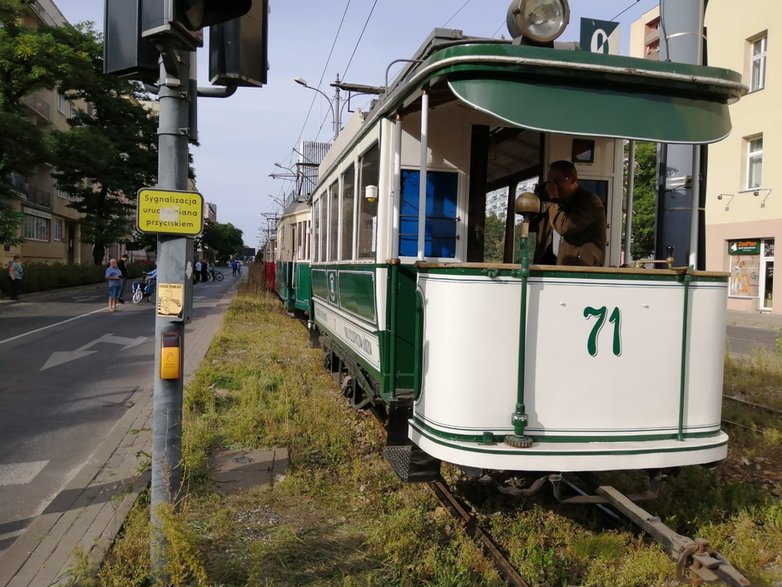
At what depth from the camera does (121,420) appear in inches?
275

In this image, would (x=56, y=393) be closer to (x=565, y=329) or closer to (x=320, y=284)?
(x=320, y=284)

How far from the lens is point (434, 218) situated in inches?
197

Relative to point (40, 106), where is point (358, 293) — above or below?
below

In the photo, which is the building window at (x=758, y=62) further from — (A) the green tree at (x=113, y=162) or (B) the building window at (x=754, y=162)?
(A) the green tree at (x=113, y=162)

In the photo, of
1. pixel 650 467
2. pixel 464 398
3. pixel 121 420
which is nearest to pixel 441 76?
pixel 464 398

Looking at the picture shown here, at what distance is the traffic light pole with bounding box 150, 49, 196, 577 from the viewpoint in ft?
11.5

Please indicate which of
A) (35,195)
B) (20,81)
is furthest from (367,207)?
(35,195)

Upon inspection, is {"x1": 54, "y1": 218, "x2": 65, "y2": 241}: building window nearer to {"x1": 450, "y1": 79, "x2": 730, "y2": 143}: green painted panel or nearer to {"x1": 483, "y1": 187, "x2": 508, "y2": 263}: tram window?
{"x1": 483, "y1": 187, "x2": 508, "y2": 263}: tram window

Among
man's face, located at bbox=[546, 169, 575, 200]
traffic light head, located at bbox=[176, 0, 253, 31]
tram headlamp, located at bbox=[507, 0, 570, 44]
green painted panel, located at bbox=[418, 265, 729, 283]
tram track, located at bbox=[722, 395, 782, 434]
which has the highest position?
tram headlamp, located at bbox=[507, 0, 570, 44]

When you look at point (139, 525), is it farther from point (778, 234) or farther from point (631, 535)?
point (778, 234)

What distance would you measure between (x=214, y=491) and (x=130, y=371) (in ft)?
19.2

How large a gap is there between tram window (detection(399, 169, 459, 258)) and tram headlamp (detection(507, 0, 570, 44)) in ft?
4.19

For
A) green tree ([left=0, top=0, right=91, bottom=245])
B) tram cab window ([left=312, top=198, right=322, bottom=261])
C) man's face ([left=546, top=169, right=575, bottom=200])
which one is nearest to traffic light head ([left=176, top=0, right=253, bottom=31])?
man's face ([left=546, top=169, right=575, bottom=200])

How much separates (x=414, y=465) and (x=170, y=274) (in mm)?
1898
